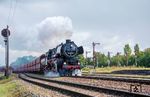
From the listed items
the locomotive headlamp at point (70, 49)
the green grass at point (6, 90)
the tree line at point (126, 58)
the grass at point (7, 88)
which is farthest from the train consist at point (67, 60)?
the tree line at point (126, 58)

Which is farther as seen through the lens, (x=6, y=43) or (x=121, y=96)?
(x=6, y=43)

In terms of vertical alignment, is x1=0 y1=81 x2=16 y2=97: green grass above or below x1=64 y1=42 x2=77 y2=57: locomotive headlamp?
below

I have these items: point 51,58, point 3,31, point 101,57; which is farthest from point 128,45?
point 51,58

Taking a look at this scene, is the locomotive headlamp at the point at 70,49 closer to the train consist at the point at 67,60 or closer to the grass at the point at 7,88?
the train consist at the point at 67,60

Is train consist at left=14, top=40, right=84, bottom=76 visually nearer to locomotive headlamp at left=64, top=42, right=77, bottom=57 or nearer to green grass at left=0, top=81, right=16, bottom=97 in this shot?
locomotive headlamp at left=64, top=42, right=77, bottom=57

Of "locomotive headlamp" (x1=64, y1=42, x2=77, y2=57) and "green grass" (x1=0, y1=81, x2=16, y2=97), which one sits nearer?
"green grass" (x1=0, y1=81, x2=16, y2=97)

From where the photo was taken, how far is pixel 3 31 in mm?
71938

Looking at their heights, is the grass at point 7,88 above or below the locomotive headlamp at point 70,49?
below

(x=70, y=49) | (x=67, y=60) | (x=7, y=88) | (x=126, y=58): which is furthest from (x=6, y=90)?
(x=126, y=58)

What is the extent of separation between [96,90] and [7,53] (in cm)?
4834

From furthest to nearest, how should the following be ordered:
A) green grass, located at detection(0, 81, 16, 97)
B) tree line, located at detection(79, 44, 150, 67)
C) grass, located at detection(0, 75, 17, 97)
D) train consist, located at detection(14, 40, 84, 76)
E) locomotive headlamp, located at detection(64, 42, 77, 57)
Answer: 1. tree line, located at detection(79, 44, 150, 67)
2. locomotive headlamp, located at detection(64, 42, 77, 57)
3. train consist, located at detection(14, 40, 84, 76)
4. grass, located at detection(0, 75, 17, 97)
5. green grass, located at detection(0, 81, 16, 97)

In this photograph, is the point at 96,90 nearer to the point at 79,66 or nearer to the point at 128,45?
the point at 79,66

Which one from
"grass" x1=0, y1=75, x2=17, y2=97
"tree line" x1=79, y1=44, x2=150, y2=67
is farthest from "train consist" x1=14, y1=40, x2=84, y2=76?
"tree line" x1=79, y1=44, x2=150, y2=67

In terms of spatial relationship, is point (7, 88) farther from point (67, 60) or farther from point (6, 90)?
point (67, 60)
